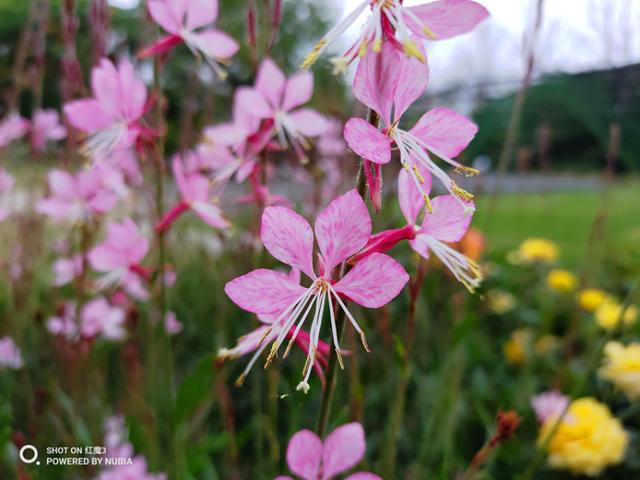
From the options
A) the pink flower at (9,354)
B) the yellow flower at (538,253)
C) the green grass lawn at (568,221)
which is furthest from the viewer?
the green grass lawn at (568,221)

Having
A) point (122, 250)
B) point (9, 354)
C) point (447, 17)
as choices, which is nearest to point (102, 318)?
point (9, 354)

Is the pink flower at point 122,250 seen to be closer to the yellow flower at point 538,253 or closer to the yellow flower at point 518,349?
the yellow flower at point 518,349

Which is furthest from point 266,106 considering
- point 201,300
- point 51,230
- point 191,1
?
point 51,230

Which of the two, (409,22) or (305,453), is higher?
(409,22)

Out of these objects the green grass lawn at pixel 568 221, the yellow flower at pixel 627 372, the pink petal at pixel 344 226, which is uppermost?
the pink petal at pixel 344 226

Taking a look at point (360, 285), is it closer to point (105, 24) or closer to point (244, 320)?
point (105, 24)

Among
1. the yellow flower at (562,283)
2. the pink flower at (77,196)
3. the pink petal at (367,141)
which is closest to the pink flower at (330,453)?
the pink petal at (367,141)

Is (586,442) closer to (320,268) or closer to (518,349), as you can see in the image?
(518,349)
